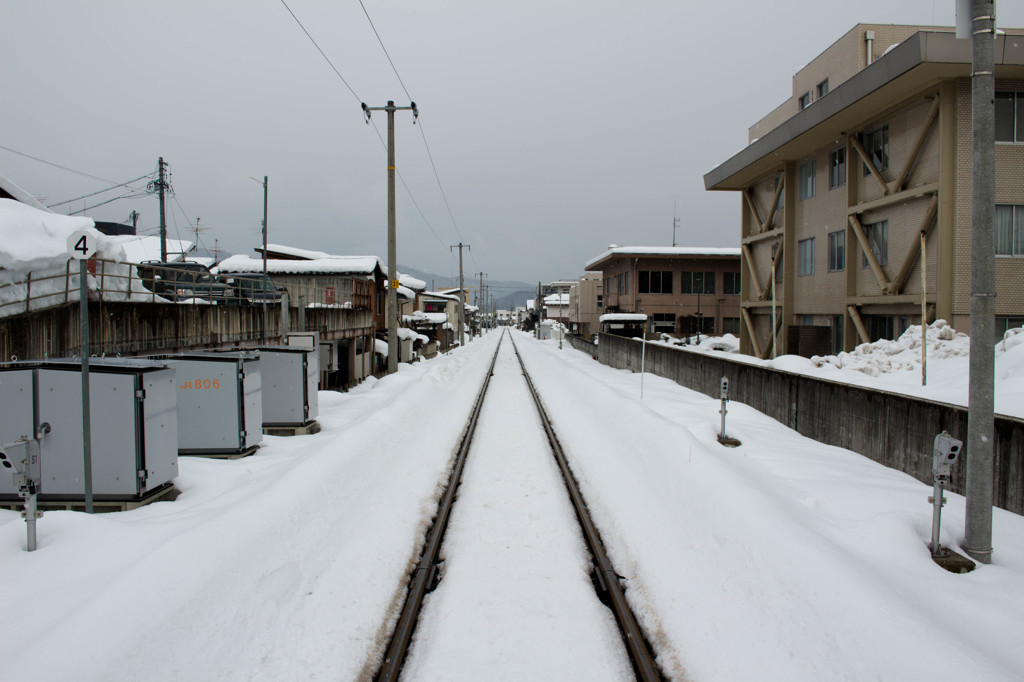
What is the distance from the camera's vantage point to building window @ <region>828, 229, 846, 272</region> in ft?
70.7

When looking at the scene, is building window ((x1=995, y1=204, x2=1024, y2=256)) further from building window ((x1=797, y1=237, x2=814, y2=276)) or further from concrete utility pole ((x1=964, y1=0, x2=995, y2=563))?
concrete utility pole ((x1=964, y1=0, x2=995, y2=563))

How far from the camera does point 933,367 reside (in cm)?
1293

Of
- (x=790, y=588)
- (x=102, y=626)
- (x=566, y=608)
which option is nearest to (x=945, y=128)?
(x=790, y=588)

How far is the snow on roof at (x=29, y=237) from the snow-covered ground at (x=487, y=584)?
15.9ft

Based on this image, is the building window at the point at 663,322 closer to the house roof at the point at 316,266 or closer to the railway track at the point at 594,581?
the house roof at the point at 316,266

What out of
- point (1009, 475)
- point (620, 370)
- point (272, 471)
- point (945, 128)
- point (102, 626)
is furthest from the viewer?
point (620, 370)

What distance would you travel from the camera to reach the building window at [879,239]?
18828mm

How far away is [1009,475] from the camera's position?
6727 mm

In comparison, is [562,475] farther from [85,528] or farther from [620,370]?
[620,370]

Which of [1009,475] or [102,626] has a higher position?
[1009,475]

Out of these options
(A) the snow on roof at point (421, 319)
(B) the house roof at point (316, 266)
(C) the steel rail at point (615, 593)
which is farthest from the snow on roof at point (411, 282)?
(C) the steel rail at point (615, 593)

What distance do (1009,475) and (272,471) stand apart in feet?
33.9

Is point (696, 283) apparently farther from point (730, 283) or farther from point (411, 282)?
point (411, 282)

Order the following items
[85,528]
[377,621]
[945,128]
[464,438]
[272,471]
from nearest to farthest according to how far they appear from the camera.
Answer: [377,621], [85,528], [272,471], [464,438], [945,128]
